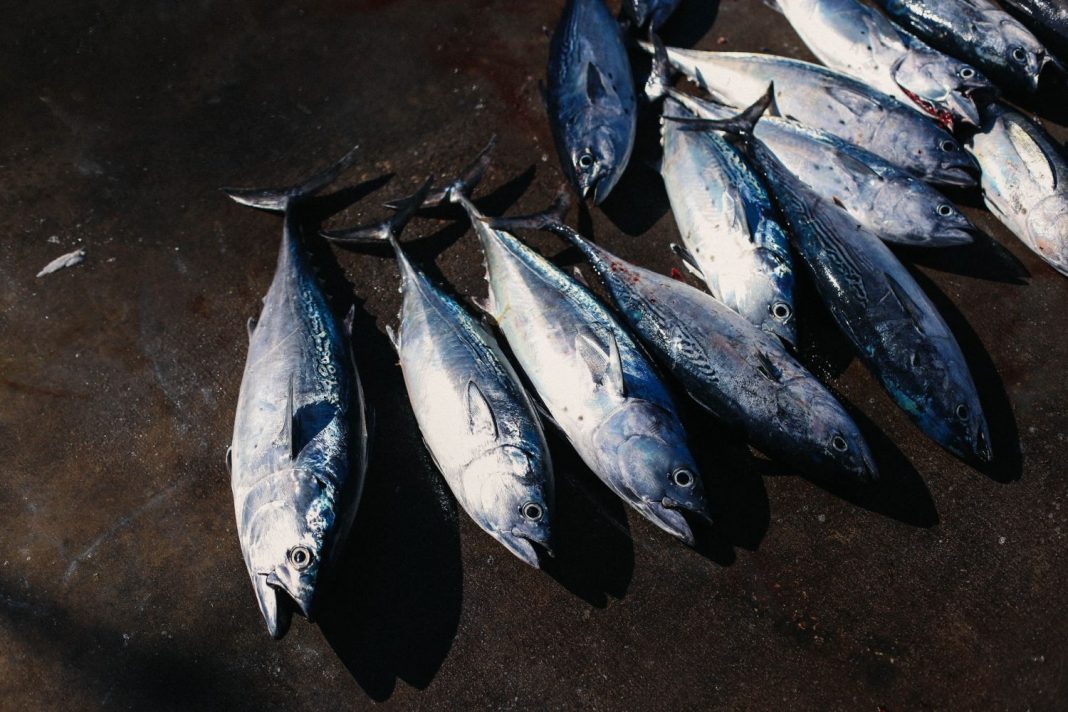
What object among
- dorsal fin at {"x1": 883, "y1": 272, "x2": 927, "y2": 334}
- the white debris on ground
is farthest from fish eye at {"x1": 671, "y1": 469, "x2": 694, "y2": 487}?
the white debris on ground

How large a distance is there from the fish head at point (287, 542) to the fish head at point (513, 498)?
62 centimetres

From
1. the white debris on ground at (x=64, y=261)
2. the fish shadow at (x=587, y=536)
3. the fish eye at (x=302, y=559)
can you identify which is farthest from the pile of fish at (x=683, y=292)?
the white debris on ground at (x=64, y=261)

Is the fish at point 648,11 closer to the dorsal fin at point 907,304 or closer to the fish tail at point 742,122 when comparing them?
the fish tail at point 742,122

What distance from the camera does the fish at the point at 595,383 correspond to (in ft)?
10.3

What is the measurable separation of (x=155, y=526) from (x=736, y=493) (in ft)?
8.93

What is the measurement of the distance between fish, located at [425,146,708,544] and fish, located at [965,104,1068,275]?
7.23ft

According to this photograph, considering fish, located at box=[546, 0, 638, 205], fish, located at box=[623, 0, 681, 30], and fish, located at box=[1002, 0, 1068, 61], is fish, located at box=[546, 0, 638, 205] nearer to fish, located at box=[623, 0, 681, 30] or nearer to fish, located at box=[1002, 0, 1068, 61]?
fish, located at box=[623, 0, 681, 30]

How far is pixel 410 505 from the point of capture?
352 centimetres

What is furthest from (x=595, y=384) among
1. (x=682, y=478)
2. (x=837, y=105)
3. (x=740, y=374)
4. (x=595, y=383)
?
(x=837, y=105)

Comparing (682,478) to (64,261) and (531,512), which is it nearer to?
(531,512)

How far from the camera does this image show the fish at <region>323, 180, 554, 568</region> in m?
3.10

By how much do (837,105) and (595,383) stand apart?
7.59ft

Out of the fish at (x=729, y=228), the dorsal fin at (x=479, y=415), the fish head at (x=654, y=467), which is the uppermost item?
the fish at (x=729, y=228)

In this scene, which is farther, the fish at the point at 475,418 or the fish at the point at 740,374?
the fish at the point at 740,374
